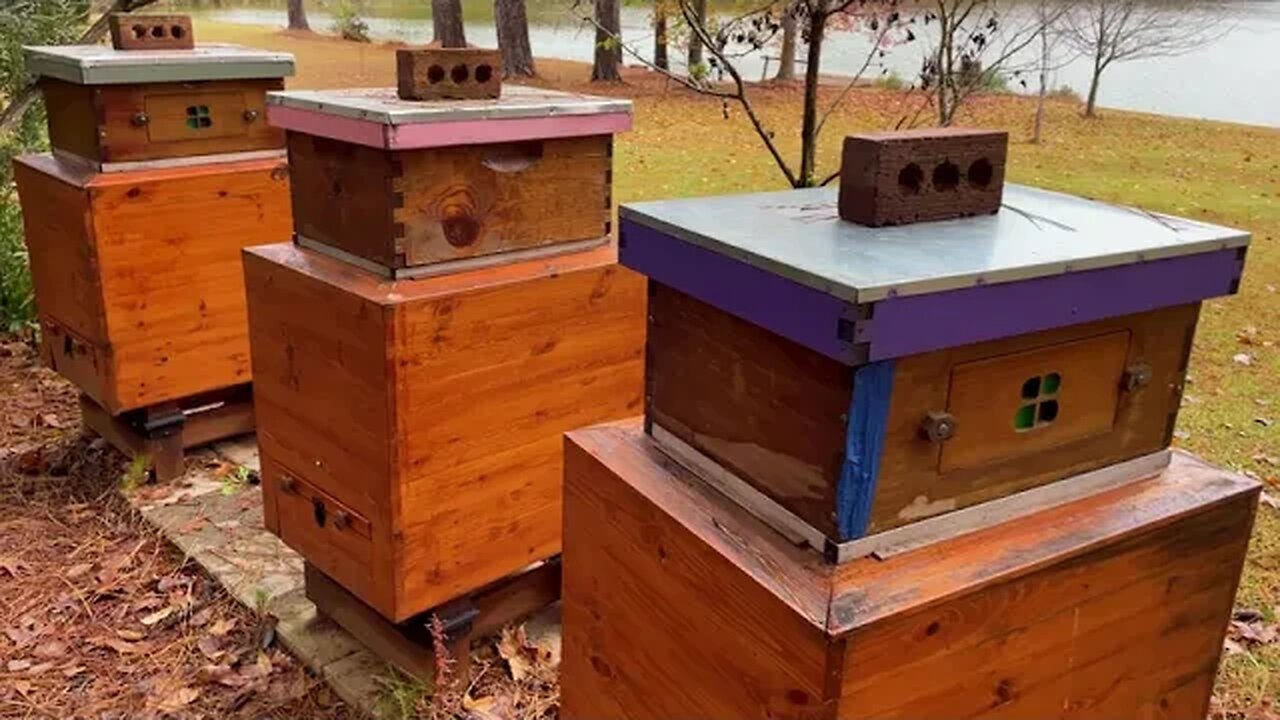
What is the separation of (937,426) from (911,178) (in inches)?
16.6

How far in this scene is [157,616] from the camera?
3.49m

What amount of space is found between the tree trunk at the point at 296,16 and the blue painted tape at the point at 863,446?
32207mm

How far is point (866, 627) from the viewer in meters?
1.43

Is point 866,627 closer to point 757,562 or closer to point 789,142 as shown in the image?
point 757,562

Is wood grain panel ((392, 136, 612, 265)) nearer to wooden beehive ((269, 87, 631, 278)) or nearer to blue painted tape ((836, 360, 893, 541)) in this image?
wooden beehive ((269, 87, 631, 278))

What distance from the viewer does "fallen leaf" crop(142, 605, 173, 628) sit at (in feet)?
11.4

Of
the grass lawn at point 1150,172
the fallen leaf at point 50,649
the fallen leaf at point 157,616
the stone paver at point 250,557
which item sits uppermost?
the grass lawn at point 1150,172

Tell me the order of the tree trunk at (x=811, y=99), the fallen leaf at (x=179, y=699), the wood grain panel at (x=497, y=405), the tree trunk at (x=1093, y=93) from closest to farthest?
the wood grain panel at (x=497, y=405), the fallen leaf at (x=179, y=699), the tree trunk at (x=811, y=99), the tree trunk at (x=1093, y=93)

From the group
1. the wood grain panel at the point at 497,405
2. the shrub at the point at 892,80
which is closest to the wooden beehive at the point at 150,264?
the wood grain panel at the point at 497,405

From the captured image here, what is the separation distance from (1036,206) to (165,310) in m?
3.25

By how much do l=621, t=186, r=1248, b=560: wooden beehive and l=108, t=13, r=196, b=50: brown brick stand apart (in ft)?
10.2

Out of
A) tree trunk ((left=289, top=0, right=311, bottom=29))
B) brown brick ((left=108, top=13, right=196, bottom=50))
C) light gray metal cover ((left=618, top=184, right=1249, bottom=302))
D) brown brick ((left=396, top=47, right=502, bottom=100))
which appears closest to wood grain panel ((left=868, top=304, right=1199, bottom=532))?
light gray metal cover ((left=618, top=184, right=1249, bottom=302))

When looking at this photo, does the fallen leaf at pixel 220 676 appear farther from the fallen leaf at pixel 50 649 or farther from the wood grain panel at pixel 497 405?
the wood grain panel at pixel 497 405

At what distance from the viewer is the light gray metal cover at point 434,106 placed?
8.44ft
